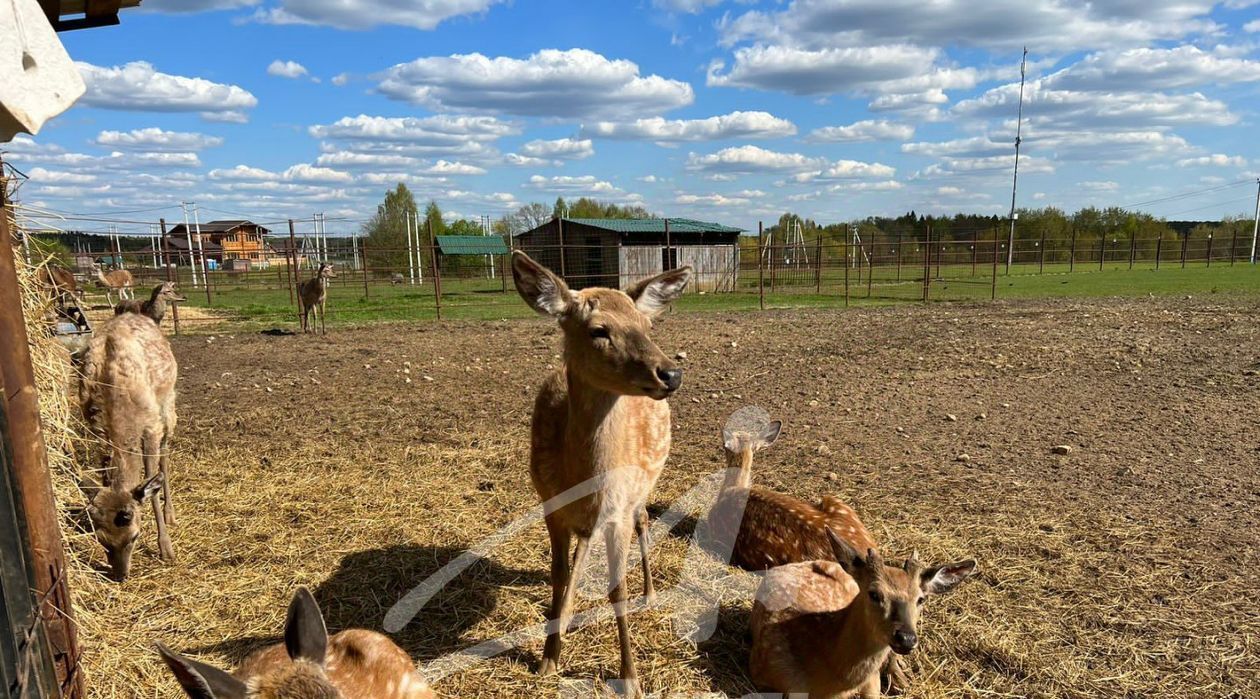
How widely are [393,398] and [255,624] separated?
5.40 meters

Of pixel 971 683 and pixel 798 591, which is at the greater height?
pixel 798 591

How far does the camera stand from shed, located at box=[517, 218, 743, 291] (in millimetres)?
30531

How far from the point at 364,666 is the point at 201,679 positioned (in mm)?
1200

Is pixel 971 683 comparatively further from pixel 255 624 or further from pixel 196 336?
pixel 196 336

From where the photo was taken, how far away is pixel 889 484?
6.12 meters

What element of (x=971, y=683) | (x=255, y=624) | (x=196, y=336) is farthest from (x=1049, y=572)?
(x=196, y=336)

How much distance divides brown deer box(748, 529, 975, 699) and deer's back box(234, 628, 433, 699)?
5.90ft

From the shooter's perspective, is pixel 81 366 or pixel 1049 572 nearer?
pixel 1049 572

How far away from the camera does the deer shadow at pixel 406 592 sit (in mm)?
4043

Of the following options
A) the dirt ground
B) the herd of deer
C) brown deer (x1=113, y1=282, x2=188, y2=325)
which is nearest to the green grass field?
the dirt ground

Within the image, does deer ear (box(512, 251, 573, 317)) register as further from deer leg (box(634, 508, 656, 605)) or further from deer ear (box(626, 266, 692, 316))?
deer leg (box(634, 508, 656, 605))

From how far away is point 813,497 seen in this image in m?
6.00

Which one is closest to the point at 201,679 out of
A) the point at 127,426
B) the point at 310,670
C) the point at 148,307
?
the point at 310,670

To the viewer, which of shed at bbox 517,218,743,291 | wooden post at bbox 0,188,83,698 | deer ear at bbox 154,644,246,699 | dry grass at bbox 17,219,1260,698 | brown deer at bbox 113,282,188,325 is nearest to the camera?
deer ear at bbox 154,644,246,699
